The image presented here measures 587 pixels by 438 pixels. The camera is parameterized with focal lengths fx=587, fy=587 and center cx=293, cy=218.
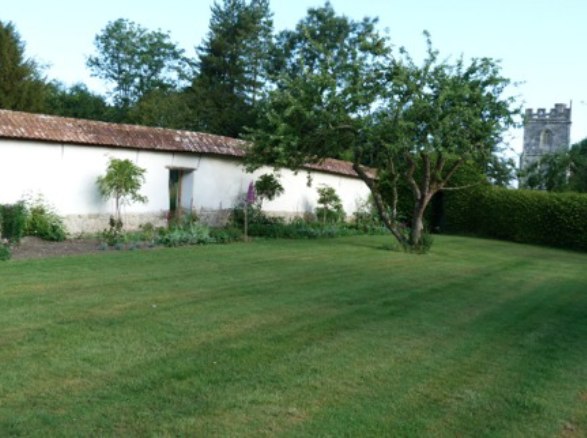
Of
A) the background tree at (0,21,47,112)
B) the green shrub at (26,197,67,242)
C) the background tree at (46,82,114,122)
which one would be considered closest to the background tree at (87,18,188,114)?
the background tree at (46,82,114,122)

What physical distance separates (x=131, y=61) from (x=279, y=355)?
44688 millimetres

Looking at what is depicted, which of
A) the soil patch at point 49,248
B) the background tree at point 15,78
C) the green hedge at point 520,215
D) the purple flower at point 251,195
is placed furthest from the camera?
the background tree at point 15,78

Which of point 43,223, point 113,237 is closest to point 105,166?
point 43,223

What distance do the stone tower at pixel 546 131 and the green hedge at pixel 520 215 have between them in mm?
44554

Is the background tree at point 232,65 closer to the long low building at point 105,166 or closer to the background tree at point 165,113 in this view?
the background tree at point 165,113

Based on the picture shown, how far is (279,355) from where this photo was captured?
525 cm

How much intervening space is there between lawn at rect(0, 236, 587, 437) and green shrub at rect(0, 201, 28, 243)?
299 cm

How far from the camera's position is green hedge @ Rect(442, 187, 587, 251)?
2298cm

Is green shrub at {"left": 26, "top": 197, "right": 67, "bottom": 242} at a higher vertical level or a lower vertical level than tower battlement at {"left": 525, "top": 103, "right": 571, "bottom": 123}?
lower

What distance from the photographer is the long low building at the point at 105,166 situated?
14.3m

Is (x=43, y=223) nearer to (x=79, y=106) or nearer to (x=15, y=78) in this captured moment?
(x=15, y=78)

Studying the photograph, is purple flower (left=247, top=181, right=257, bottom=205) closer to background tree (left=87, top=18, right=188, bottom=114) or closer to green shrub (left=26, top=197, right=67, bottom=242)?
green shrub (left=26, top=197, right=67, bottom=242)

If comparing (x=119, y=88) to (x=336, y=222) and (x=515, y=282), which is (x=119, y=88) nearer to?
(x=336, y=222)

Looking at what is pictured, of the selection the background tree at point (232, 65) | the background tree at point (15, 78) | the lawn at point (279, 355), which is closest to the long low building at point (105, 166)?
the lawn at point (279, 355)
